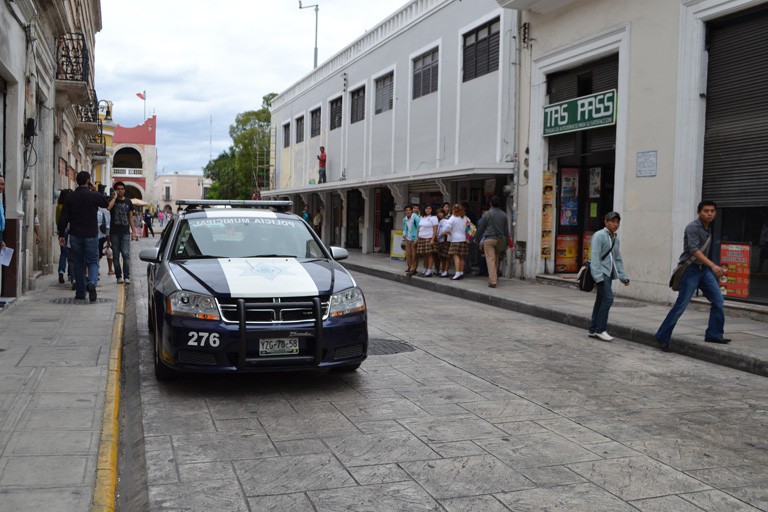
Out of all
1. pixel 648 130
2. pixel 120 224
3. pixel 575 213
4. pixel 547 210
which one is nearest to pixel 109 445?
pixel 120 224

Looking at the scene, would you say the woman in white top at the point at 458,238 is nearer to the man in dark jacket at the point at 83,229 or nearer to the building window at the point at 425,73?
the building window at the point at 425,73

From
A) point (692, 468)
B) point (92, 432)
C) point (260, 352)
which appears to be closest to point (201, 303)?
point (260, 352)

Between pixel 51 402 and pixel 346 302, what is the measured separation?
97.5 inches

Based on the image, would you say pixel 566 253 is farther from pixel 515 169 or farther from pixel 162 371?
pixel 162 371

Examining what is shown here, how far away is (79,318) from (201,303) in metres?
4.40

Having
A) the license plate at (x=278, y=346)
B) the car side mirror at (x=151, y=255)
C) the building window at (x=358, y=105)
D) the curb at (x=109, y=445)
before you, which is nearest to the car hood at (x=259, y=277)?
the license plate at (x=278, y=346)

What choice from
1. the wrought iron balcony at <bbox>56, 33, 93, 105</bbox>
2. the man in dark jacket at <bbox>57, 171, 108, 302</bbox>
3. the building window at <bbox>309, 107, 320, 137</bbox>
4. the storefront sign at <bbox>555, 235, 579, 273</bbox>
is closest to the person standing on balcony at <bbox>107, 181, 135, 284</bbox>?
the man in dark jacket at <bbox>57, 171, 108, 302</bbox>

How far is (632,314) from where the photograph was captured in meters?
11.3

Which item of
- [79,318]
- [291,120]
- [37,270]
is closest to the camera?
[79,318]

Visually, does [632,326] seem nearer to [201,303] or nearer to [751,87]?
[751,87]

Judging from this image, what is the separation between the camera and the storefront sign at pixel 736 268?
441 inches

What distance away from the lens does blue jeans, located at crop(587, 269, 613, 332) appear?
952cm

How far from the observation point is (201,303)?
5.97 m

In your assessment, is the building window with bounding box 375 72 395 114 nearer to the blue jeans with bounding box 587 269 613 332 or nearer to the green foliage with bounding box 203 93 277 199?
the blue jeans with bounding box 587 269 613 332
